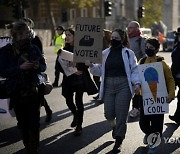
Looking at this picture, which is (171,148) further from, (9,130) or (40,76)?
(9,130)

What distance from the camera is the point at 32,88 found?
4.77 meters

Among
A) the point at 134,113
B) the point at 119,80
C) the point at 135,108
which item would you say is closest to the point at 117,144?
the point at 119,80

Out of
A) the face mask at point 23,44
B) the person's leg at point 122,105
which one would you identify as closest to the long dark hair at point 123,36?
the person's leg at point 122,105

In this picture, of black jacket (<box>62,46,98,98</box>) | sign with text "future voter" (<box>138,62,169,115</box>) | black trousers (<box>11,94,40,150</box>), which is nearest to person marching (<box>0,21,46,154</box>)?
black trousers (<box>11,94,40,150</box>)

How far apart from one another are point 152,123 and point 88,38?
146 cm

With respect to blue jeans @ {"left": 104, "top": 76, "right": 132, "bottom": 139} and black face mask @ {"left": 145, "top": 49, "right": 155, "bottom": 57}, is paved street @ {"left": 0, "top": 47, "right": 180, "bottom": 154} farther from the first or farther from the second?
black face mask @ {"left": 145, "top": 49, "right": 155, "bottom": 57}

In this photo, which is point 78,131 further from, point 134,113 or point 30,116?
point 30,116

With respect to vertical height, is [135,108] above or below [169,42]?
above

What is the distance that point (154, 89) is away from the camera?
5.48 metres

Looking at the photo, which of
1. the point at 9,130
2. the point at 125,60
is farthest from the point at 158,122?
the point at 9,130

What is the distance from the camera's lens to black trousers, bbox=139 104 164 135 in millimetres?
5520

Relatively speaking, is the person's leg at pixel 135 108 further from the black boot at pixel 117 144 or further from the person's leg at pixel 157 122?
the person's leg at pixel 157 122

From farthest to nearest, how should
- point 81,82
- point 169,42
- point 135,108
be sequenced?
point 169,42
point 135,108
point 81,82

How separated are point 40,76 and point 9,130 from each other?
7.97ft
